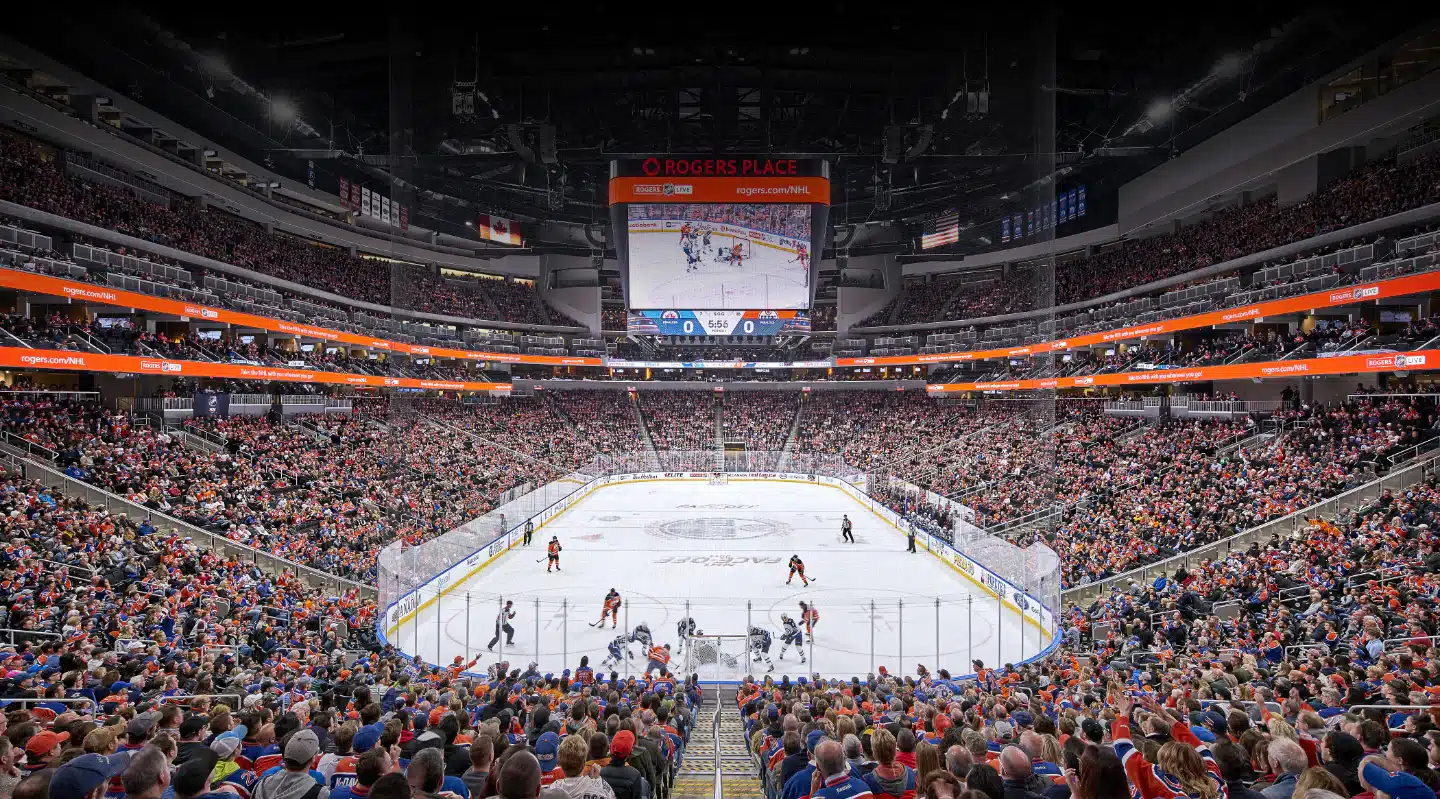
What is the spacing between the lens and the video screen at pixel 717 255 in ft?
75.7

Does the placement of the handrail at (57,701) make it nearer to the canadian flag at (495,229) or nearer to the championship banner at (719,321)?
the championship banner at (719,321)

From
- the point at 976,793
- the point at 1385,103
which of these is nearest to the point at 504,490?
the point at 976,793

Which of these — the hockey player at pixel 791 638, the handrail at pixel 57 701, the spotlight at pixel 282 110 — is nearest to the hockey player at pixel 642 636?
the hockey player at pixel 791 638

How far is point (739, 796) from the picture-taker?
6820mm

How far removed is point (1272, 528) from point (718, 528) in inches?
681

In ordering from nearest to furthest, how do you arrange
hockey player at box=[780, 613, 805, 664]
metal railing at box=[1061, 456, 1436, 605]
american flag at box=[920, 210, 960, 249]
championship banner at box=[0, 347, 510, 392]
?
hockey player at box=[780, 613, 805, 664]
metal railing at box=[1061, 456, 1436, 605]
championship banner at box=[0, 347, 510, 392]
american flag at box=[920, 210, 960, 249]

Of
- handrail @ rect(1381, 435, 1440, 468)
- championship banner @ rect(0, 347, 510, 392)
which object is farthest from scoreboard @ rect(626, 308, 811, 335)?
handrail @ rect(1381, 435, 1440, 468)

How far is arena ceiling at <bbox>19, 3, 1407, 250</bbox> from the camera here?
1666 centimetres

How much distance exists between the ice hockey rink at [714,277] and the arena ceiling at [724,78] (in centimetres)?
307

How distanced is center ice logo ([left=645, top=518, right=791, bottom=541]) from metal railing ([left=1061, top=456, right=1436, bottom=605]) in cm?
1216

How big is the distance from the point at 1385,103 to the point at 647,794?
2915 cm

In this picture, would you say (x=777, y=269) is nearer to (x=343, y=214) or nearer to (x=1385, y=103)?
(x=1385, y=103)

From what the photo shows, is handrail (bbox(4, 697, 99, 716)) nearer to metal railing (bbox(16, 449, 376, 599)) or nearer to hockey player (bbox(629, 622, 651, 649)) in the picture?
hockey player (bbox(629, 622, 651, 649))

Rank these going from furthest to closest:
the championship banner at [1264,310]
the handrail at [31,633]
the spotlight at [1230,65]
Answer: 1. the spotlight at [1230,65]
2. the championship banner at [1264,310]
3. the handrail at [31,633]
